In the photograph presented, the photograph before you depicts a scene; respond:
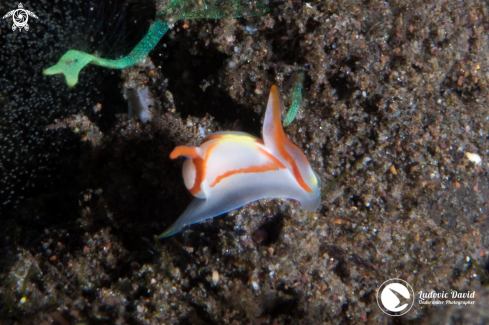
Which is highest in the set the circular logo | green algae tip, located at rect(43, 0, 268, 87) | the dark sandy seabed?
green algae tip, located at rect(43, 0, 268, 87)

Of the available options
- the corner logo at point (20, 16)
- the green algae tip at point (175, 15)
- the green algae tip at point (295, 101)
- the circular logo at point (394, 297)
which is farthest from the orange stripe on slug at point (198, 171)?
the corner logo at point (20, 16)

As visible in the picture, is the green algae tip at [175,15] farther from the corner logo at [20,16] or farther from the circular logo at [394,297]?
the circular logo at [394,297]

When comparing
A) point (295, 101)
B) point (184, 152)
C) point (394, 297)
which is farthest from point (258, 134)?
point (394, 297)

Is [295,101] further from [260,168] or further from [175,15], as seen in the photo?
[175,15]

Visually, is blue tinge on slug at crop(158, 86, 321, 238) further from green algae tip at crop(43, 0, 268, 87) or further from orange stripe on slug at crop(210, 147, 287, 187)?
green algae tip at crop(43, 0, 268, 87)

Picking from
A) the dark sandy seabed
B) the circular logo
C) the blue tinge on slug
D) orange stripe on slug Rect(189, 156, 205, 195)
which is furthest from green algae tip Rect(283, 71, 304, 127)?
the circular logo
